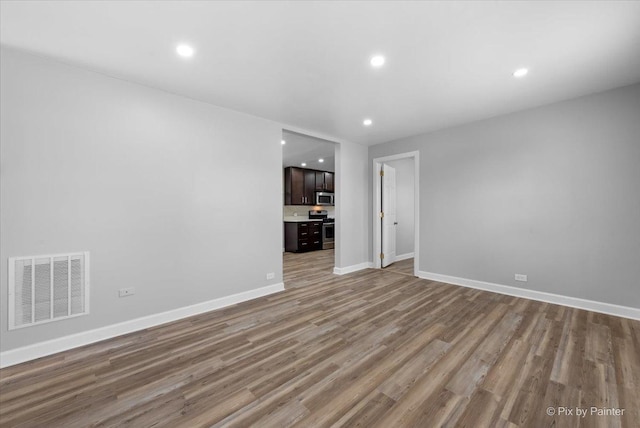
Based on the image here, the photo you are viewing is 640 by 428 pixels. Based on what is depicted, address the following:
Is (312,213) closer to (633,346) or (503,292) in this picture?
(503,292)

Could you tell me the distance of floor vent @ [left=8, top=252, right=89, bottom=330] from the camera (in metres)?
2.15

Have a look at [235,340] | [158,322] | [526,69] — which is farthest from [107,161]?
[526,69]

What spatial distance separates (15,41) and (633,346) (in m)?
5.90

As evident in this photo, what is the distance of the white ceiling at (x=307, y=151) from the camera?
514 cm

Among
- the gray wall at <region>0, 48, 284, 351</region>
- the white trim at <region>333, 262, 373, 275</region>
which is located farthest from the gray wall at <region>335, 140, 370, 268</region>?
the gray wall at <region>0, 48, 284, 351</region>

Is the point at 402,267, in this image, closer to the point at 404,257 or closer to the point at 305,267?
the point at 404,257

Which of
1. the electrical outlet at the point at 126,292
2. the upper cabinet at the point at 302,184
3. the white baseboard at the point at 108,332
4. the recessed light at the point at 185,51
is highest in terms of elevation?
the recessed light at the point at 185,51

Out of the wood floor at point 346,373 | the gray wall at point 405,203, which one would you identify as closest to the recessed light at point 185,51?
the wood floor at point 346,373

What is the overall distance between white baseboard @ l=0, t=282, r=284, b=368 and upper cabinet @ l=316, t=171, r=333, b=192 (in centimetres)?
542

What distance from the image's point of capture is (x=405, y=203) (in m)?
6.75

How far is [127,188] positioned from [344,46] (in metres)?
2.58

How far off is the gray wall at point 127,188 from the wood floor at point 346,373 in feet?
1.76

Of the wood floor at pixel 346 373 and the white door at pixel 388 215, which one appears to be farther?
the white door at pixel 388 215

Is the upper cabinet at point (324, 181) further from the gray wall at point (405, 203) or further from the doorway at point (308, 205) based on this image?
the gray wall at point (405, 203)
